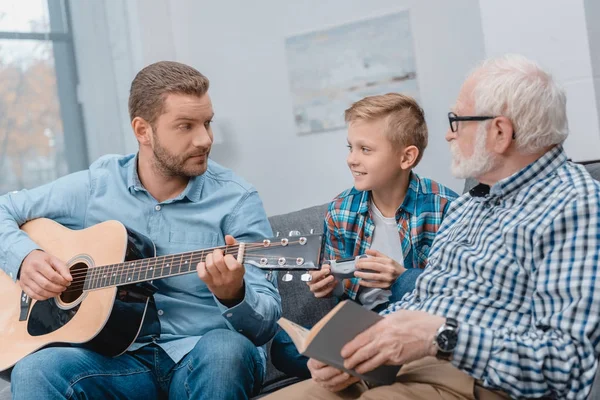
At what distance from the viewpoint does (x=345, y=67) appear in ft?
14.4

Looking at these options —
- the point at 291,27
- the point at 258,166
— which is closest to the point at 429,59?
the point at 291,27

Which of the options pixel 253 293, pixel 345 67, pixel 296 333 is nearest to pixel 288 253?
pixel 253 293

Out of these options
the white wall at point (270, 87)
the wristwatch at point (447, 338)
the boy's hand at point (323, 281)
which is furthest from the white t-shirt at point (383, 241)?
the white wall at point (270, 87)

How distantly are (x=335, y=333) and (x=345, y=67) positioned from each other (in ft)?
10.3

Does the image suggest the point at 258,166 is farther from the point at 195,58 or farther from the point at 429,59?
the point at 429,59

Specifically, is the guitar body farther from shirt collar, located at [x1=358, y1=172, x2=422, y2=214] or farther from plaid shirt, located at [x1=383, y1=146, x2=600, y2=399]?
plaid shirt, located at [x1=383, y1=146, x2=600, y2=399]

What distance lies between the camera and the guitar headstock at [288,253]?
69.3 inches

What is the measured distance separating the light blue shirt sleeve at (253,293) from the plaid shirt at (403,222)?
238 mm

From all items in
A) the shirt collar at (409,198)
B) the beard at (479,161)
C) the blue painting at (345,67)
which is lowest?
the shirt collar at (409,198)

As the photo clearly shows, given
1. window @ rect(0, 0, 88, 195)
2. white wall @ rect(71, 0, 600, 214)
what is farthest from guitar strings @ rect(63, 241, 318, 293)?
white wall @ rect(71, 0, 600, 214)

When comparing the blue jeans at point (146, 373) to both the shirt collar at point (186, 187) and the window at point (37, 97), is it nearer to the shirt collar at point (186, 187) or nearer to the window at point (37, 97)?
the shirt collar at point (186, 187)

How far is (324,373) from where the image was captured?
160 centimetres

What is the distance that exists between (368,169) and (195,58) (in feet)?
9.31

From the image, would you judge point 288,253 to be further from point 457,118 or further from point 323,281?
point 457,118
